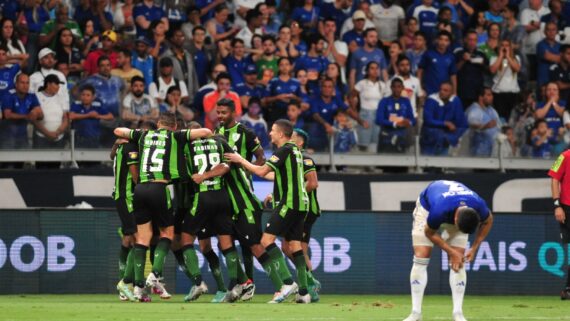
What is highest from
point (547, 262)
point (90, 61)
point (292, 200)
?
point (90, 61)

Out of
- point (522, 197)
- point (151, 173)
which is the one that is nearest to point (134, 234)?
point (151, 173)

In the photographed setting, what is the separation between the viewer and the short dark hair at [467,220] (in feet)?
38.2

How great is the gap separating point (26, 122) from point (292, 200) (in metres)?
6.25

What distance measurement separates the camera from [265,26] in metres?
24.4

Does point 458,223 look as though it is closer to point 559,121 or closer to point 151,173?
point 151,173

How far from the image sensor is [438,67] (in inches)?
957

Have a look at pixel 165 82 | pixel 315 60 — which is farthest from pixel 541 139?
pixel 165 82

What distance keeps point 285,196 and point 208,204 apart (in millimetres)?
939

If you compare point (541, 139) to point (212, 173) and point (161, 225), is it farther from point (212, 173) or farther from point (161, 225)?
point (161, 225)

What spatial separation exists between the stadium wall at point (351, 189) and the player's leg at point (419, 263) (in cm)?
818

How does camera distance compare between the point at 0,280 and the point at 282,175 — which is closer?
the point at 282,175

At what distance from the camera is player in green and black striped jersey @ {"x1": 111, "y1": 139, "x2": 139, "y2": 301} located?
52.2ft

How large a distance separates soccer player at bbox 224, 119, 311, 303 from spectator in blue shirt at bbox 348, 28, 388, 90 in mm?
8323

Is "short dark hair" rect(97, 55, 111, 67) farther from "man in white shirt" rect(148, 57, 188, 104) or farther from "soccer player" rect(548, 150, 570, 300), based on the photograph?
"soccer player" rect(548, 150, 570, 300)
